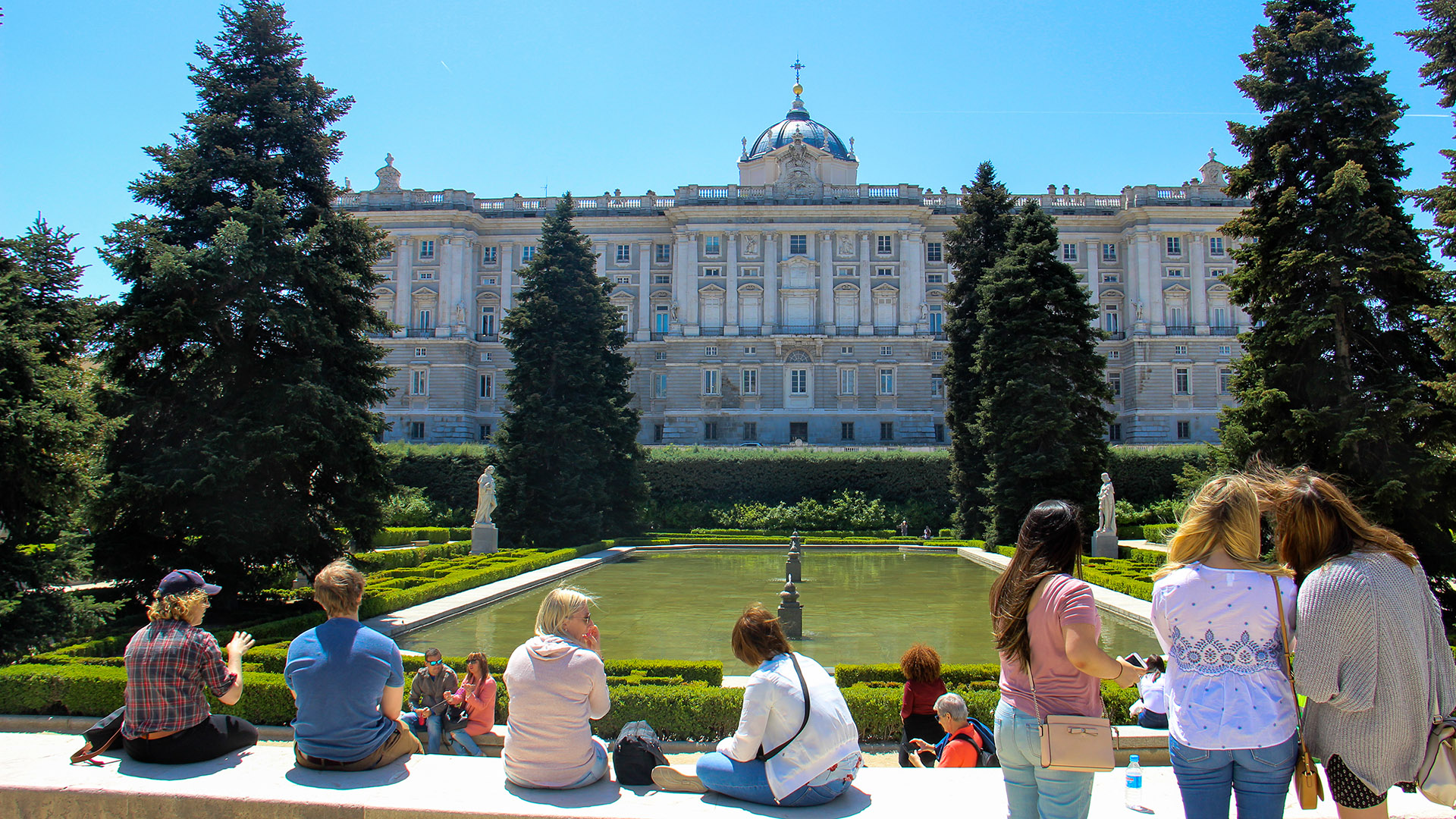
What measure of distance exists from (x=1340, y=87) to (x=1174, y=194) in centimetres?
4498

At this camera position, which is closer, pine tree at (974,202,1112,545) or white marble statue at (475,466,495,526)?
white marble statue at (475,466,495,526)

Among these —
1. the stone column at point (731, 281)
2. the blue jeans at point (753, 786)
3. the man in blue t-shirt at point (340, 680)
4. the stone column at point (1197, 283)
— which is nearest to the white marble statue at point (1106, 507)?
the blue jeans at point (753, 786)

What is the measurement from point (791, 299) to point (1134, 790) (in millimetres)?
48600

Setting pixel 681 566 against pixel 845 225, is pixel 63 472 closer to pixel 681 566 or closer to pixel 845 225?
pixel 681 566

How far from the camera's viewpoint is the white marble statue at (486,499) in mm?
22344

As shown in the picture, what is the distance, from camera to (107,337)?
12.0 m

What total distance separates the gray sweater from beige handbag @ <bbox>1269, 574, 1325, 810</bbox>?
7 centimetres

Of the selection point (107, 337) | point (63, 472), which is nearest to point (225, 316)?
point (107, 337)

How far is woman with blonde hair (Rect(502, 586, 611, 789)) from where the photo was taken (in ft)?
14.1

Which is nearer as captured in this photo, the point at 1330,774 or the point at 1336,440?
the point at 1330,774

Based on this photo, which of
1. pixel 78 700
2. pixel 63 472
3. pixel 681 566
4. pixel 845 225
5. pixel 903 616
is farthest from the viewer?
pixel 845 225

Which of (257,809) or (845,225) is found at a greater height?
(845,225)

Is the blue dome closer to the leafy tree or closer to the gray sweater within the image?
the leafy tree

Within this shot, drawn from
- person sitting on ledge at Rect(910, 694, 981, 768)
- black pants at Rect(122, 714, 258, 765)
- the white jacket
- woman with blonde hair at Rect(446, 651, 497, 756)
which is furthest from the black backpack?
black pants at Rect(122, 714, 258, 765)
